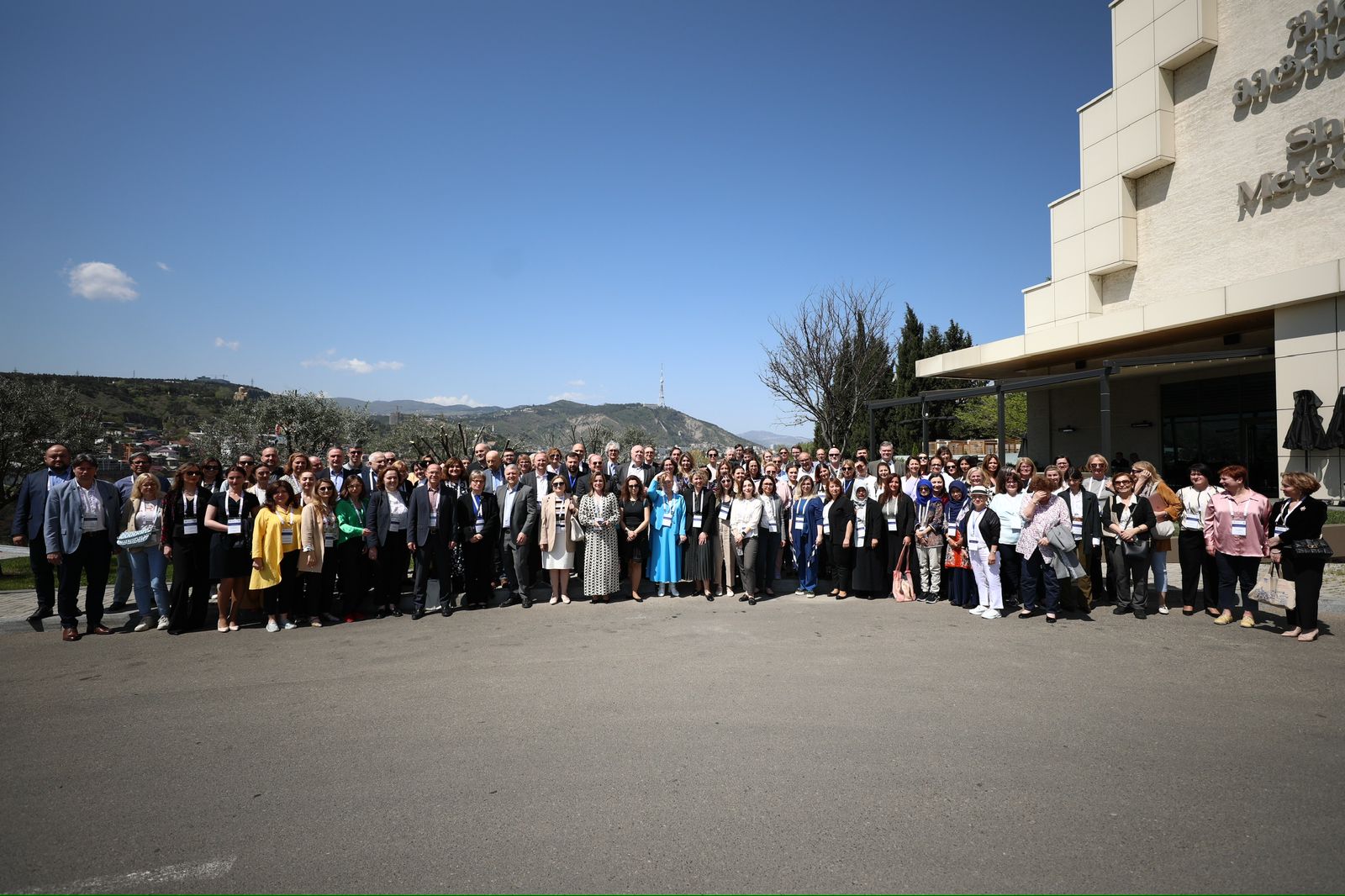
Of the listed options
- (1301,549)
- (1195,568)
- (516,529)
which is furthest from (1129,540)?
(516,529)

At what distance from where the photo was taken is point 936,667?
617 cm

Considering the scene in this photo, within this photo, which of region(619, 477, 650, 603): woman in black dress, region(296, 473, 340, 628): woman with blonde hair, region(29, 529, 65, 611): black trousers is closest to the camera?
region(29, 529, 65, 611): black trousers

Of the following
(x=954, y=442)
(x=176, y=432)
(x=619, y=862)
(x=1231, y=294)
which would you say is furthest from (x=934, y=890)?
(x=176, y=432)

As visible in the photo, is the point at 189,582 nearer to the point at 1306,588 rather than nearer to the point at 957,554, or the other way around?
the point at 957,554

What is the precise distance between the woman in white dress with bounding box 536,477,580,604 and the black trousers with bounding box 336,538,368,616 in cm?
226

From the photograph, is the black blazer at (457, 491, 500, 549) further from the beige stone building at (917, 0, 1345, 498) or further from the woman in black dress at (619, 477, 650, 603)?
the beige stone building at (917, 0, 1345, 498)

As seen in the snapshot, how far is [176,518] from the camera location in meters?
7.95

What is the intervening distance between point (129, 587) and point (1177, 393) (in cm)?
2496

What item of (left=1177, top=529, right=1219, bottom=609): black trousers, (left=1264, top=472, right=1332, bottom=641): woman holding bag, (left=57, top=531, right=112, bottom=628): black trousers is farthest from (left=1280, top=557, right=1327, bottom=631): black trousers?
(left=57, top=531, right=112, bottom=628): black trousers

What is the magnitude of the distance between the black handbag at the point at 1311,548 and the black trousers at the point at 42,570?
41.5 ft

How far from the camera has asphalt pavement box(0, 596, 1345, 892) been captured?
10.4 ft

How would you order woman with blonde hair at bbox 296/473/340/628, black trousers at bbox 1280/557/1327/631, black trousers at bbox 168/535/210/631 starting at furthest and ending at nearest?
woman with blonde hair at bbox 296/473/340/628 → black trousers at bbox 168/535/210/631 → black trousers at bbox 1280/557/1327/631

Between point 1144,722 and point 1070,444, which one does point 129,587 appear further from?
point 1070,444

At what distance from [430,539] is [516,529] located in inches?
45.7
